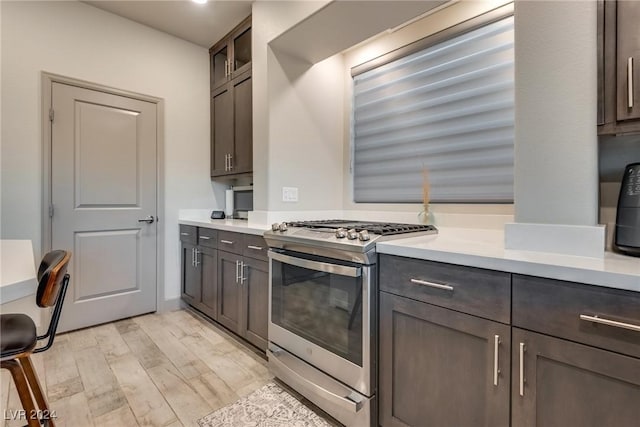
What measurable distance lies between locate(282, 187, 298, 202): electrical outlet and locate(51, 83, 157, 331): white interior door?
1.45 meters

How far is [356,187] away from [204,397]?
1905mm

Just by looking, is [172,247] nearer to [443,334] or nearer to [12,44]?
[12,44]

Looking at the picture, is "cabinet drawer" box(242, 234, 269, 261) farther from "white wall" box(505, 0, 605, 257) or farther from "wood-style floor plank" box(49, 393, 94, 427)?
"white wall" box(505, 0, 605, 257)

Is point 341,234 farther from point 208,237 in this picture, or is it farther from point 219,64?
point 219,64

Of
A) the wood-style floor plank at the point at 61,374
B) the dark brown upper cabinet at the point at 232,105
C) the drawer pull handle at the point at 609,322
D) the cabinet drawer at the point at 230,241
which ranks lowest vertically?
the wood-style floor plank at the point at 61,374

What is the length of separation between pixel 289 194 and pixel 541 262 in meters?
1.85

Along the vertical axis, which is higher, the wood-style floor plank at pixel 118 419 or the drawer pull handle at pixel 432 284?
the drawer pull handle at pixel 432 284

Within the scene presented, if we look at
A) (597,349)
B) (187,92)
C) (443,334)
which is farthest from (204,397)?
(187,92)

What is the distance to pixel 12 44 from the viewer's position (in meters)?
2.34

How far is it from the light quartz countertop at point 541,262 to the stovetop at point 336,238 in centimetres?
9

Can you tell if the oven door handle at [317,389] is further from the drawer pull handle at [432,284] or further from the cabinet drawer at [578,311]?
the cabinet drawer at [578,311]

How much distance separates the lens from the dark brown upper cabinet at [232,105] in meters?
2.80

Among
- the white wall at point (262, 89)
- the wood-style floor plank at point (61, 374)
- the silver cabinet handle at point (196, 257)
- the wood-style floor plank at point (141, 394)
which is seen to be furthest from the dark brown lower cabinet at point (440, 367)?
the silver cabinet handle at point (196, 257)

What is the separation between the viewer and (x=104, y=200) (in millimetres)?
2777
